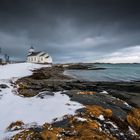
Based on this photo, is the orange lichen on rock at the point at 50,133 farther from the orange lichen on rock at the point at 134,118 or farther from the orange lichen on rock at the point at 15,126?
the orange lichen on rock at the point at 134,118

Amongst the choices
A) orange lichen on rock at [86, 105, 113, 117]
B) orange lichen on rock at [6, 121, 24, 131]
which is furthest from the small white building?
orange lichen on rock at [6, 121, 24, 131]

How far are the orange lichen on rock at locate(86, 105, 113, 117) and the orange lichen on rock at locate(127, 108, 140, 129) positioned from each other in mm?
699

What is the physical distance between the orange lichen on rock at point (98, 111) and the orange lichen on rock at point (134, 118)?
70cm

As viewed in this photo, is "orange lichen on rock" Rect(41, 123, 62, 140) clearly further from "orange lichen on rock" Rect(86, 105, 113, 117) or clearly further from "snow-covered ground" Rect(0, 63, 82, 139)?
"orange lichen on rock" Rect(86, 105, 113, 117)

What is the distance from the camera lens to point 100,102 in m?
9.65

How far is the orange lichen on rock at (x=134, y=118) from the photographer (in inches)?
320

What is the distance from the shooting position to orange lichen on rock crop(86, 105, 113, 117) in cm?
806

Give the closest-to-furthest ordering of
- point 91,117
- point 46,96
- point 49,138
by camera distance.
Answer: point 49,138, point 91,117, point 46,96

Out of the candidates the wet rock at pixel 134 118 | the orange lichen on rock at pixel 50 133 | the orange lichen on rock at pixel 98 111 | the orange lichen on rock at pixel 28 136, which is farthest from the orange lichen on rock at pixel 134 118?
the orange lichen on rock at pixel 28 136

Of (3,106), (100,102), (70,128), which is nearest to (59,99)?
(100,102)

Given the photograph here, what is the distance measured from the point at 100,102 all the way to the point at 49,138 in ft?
12.5

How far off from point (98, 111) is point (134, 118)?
136 centimetres

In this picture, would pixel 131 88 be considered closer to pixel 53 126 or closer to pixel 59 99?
pixel 59 99

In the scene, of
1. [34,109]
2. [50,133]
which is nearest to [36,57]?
[34,109]
